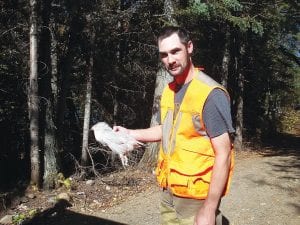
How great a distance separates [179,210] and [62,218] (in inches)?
249

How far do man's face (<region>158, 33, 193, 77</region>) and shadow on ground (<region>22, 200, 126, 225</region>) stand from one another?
6.16 meters

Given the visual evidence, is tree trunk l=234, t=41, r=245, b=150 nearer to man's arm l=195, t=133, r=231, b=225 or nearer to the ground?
the ground

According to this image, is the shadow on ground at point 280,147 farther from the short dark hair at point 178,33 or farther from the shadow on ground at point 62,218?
the short dark hair at point 178,33

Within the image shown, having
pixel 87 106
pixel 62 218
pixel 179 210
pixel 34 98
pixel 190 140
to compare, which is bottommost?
pixel 62 218

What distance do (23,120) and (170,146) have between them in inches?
514

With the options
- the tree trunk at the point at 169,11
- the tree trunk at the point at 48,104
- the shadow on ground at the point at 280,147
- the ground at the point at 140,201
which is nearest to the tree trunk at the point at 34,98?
the tree trunk at the point at 48,104

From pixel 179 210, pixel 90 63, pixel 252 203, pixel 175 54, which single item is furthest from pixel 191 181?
pixel 90 63

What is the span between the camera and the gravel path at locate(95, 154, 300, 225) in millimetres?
8734

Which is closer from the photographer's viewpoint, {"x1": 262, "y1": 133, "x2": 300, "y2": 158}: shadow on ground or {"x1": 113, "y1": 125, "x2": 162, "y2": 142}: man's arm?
{"x1": 113, "y1": 125, "x2": 162, "y2": 142}: man's arm

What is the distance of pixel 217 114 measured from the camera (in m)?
2.94

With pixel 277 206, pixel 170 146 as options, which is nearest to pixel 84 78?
pixel 277 206

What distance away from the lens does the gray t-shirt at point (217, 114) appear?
2.93m

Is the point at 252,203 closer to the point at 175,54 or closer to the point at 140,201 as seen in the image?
the point at 140,201

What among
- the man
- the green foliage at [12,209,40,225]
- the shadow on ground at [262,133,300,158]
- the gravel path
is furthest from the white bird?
the shadow on ground at [262,133,300,158]
